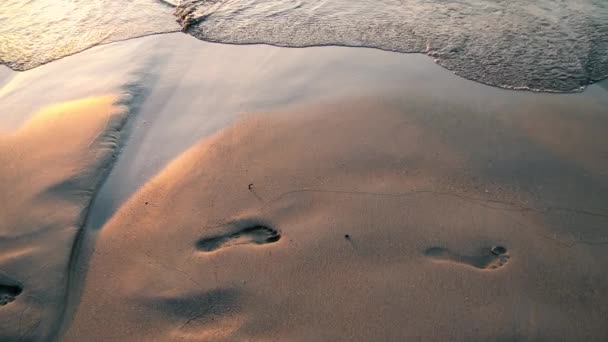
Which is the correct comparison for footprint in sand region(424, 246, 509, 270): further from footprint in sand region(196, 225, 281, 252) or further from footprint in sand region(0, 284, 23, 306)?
footprint in sand region(0, 284, 23, 306)

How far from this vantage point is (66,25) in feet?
19.1

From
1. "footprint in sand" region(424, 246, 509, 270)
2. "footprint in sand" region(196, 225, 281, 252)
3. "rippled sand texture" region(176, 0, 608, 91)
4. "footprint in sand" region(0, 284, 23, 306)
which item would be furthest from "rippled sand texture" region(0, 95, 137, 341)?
"rippled sand texture" region(176, 0, 608, 91)

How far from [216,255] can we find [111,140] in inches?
66.8

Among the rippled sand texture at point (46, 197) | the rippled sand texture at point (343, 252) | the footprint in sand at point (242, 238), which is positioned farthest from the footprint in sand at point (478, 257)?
the rippled sand texture at point (46, 197)

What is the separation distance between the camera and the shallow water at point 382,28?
4.52m

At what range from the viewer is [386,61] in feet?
15.1

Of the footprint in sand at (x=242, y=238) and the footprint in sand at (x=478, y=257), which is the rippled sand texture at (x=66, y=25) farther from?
the footprint in sand at (x=478, y=257)

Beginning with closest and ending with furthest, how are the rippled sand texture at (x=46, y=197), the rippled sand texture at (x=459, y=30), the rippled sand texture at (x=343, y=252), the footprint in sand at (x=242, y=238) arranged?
the rippled sand texture at (x=343, y=252), the rippled sand texture at (x=46, y=197), the footprint in sand at (x=242, y=238), the rippled sand texture at (x=459, y=30)

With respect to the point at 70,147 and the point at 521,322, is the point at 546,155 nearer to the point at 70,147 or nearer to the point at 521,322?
the point at 521,322

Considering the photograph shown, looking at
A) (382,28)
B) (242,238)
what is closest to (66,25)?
(382,28)

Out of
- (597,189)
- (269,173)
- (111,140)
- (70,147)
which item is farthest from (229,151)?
(597,189)

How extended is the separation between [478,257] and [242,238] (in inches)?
57.4

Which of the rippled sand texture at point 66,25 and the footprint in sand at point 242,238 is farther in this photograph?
the rippled sand texture at point 66,25

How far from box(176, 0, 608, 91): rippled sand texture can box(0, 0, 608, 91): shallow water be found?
0.01 m
